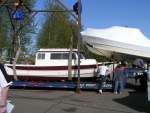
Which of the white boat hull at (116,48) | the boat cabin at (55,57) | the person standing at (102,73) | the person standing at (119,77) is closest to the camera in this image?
the person standing at (119,77)

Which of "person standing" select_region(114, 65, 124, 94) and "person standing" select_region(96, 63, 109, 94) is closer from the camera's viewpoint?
"person standing" select_region(114, 65, 124, 94)

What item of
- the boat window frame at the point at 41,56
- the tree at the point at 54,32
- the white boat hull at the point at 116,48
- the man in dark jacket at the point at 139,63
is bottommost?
the man in dark jacket at the point at 139,63

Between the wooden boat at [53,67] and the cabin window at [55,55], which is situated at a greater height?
the cabin window at [55,55]

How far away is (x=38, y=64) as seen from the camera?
17.7 m

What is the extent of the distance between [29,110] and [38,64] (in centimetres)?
765

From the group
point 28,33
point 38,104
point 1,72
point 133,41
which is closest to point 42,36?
point 28,33

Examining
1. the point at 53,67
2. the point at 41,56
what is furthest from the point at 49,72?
the point at 41,56

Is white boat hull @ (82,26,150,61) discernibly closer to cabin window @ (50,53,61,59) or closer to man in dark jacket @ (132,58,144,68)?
man in dark jacket @ (132,58,144,68)

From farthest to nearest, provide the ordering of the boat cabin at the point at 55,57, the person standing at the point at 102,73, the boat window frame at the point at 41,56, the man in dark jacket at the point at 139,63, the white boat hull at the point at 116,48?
1. the boat window frame at the point at 41,56
2. the boat cabin at the point at 55,57
3. the white boat hull at the point at 116,48
4. the man in dark jacket at the point at 139,63
5. the person standing at the point at 102,73

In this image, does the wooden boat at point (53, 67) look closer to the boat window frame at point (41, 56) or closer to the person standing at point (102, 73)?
the boat window frame at point (41, 56)

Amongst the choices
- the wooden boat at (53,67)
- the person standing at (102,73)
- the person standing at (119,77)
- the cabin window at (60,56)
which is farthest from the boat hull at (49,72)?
the person standing at (119,77)

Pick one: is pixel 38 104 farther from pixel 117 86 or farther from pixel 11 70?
pixel 11 70

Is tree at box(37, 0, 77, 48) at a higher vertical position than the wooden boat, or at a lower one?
higher

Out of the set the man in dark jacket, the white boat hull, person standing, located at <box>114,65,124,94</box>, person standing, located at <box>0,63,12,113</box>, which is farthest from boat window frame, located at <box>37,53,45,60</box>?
person standing, located at <box>0,63,12,113</box>
